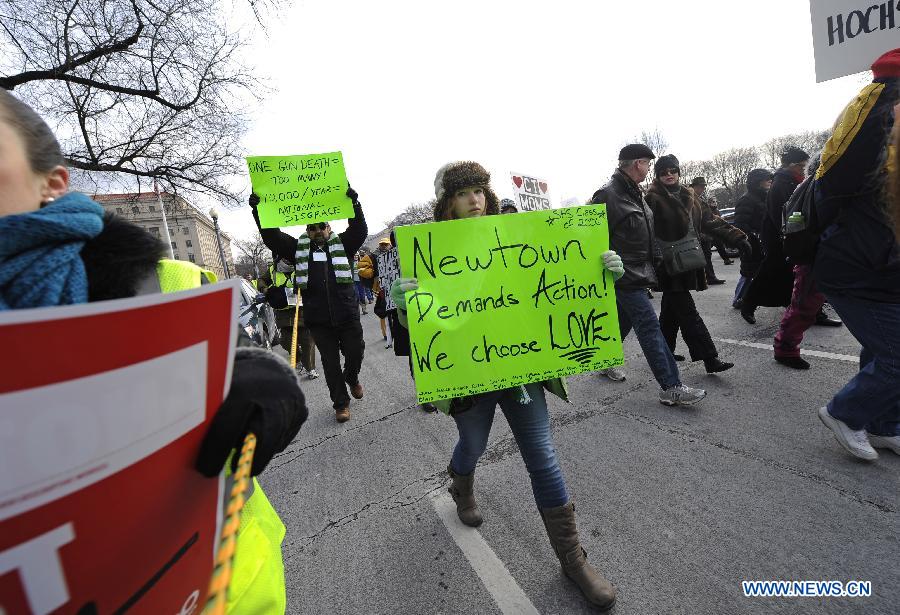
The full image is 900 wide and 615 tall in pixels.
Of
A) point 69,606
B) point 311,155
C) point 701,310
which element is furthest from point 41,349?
point 701,310

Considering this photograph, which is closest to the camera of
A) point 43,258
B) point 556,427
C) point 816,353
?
point 43,258

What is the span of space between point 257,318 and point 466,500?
6454 mm

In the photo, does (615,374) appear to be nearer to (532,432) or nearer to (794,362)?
(794,362)

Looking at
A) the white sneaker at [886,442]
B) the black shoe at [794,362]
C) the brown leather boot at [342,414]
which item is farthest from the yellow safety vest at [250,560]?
the black shoe at [794,362]

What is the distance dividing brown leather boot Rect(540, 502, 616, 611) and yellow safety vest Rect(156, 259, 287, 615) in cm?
120

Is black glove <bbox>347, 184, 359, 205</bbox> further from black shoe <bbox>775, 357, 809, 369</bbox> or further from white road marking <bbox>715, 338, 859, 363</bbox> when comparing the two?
white road marking <bbox>715, 338, 859, 363</bbox>

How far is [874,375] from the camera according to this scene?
7.57 feet

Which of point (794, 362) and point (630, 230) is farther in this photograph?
point (794, 362)

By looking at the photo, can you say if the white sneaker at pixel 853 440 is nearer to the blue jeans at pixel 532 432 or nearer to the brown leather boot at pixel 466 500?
the blue jeans at pixel 532 432

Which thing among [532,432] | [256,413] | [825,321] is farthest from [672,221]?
[256,413]

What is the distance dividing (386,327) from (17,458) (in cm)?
748

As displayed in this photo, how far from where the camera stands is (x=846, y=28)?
9.37 feet

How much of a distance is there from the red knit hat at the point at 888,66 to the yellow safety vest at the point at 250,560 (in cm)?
318

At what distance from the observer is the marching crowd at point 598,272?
30.5 inches
